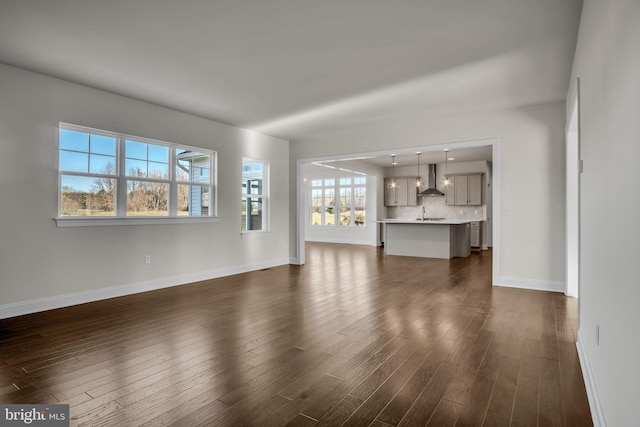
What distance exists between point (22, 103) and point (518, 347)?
574cm

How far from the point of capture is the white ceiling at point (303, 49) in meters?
2.86

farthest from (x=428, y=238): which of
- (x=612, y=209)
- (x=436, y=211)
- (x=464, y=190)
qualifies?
(x=612, y=209)

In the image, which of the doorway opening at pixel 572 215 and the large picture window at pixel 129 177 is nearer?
the large picture window at pixel 129 177

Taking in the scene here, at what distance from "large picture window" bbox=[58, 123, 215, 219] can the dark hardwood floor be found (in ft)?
4.33

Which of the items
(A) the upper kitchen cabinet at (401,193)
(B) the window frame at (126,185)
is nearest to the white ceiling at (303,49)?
(B) the window frame at (126,185)

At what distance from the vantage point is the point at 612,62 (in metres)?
1.70

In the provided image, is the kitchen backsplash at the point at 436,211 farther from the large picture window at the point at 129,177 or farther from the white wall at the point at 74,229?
the large picture window at the point at 129,177

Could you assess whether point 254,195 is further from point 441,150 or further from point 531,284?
point 531,284

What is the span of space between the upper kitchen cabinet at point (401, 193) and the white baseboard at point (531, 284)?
6.31 meters

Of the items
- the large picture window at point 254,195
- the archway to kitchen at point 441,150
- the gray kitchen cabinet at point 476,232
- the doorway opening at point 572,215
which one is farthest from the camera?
the gray kitchen cabinet at point 476,232

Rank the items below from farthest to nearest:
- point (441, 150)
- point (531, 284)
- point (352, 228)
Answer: point (352, 228), point (441, 150), point (531, 284)

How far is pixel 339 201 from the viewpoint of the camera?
1282 centimetres

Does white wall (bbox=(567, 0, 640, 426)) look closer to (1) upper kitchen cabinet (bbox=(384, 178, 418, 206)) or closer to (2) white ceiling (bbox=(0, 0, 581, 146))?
(2) white ceiling (bbox=(0, 0, 581, 146))

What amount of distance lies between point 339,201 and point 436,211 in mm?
3382
